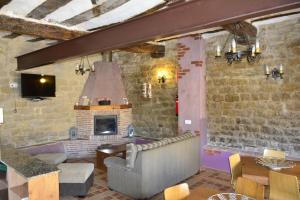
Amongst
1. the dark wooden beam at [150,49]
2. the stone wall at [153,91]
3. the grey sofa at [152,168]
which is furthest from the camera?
the stone wall at [153,91]

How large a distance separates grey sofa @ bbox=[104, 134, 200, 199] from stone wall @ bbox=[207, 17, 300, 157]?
1164 millimetres

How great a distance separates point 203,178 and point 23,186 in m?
3.24

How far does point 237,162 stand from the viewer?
3619mm

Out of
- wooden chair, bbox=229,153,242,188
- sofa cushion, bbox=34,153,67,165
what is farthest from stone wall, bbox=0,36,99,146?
wooden chair, bbox=229,153,242,188

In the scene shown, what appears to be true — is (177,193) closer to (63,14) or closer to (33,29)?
(63,14)

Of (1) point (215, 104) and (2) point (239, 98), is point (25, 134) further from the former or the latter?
(2) point (239, 98)

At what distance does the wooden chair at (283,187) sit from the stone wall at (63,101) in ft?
13.0

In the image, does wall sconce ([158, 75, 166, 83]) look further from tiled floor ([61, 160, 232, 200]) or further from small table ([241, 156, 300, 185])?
small table ([241, 156, 300, 185])

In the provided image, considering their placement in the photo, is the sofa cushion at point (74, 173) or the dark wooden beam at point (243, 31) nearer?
the dark wooden beam at point (243, 31)

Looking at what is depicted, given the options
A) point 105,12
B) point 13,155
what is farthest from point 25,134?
point 105,12

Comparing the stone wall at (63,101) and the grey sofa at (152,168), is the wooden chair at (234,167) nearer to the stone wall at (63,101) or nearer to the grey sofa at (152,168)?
the grey sofa at (152,168)

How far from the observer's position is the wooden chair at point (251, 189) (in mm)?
2429

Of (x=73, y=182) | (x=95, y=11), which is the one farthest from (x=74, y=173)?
(x=95, y=11)

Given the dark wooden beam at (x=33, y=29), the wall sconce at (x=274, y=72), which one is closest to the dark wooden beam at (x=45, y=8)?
the dark wooden beam at (x=33, y=29)
